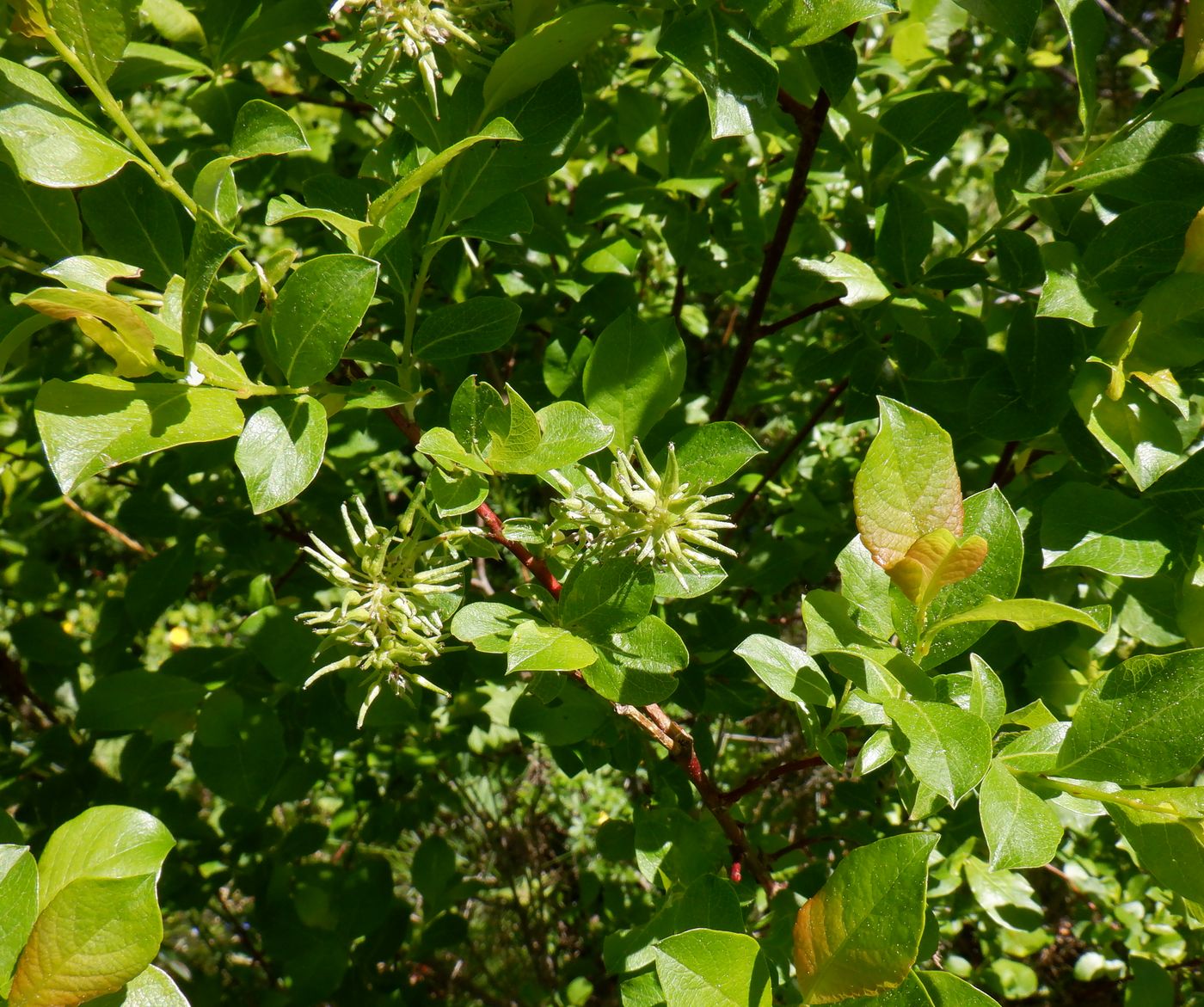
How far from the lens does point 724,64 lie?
859 mm

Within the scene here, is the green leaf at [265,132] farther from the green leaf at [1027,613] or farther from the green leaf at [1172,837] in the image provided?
the green leaf at [1172,837]

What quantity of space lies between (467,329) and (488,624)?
0.31 meters

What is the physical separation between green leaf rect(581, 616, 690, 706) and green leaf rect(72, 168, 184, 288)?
0.55 metres

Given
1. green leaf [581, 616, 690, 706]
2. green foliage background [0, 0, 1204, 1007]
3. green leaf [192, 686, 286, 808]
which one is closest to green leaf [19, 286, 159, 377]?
green foliage background [0, 0, 1204, 1007]

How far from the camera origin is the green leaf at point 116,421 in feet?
2.29

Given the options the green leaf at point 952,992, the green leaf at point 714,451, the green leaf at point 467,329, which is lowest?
the green leaf at point 952,992

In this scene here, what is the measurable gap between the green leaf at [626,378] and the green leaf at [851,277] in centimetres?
28

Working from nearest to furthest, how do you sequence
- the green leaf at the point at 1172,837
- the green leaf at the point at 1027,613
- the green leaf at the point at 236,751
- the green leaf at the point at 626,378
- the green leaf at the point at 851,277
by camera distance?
the green leaf at the point at 1027,613
the green leaf at the point at 1172,837
the green leaf at the point at 626,378
the green leaf at the point at 851,277
the green leaf at the point at 236,751

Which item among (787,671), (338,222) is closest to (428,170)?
(338,222)

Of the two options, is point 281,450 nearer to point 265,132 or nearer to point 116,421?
point 116,421

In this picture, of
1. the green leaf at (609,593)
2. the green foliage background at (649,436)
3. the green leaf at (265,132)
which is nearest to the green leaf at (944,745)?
the green foliage background at (649,436)

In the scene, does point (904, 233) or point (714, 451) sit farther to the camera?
point (904, 233)

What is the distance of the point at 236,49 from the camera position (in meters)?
1.11

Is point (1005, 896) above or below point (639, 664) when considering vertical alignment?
below
